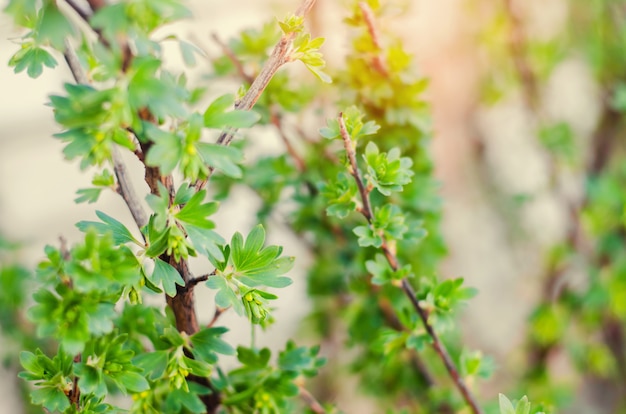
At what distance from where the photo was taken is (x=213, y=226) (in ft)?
1.50

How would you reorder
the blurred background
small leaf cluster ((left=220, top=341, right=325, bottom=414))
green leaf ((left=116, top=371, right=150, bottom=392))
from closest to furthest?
green leaf ((left=116, top=371, right=150, bottom=392))
small leaf cluster ((left=220, top=341, right=325, bottom=414))
the blurred background

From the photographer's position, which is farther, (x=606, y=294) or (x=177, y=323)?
(x=606, y=294)

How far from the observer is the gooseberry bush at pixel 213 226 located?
0.42 meters

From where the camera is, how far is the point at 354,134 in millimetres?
561

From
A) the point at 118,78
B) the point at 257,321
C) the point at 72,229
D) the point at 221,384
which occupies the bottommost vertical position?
the point at 72,229

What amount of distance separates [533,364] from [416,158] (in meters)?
0.73

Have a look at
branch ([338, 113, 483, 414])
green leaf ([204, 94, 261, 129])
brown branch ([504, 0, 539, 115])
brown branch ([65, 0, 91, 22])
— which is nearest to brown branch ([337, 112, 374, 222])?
branch ([338, 113, 483, 414])

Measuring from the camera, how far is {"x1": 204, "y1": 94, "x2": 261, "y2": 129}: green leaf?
1.42 feet

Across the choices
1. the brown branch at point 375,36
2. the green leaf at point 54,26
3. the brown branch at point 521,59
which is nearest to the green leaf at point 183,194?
the green leaf at point 54,26

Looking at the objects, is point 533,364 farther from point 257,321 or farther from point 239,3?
point 239,3

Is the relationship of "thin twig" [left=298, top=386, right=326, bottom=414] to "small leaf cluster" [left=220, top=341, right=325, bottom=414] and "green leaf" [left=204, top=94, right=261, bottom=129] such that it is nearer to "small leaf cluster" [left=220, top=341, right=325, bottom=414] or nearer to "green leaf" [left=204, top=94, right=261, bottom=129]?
"small leaf cluster" [left=220, top=341, right=325, bottom=414]

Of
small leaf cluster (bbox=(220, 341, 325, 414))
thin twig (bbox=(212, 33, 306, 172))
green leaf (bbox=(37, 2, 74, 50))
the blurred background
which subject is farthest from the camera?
the blurred background

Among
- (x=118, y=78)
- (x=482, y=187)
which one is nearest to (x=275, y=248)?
(x=118, y=78)

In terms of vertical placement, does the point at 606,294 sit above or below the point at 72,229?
below
